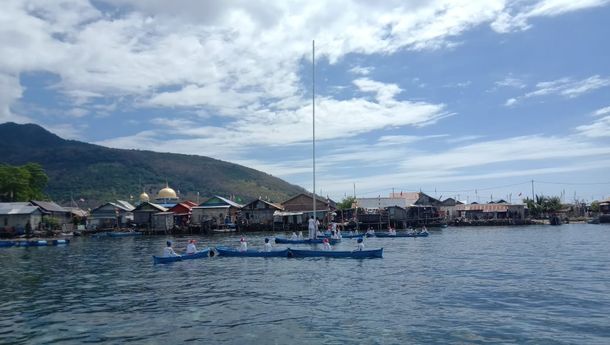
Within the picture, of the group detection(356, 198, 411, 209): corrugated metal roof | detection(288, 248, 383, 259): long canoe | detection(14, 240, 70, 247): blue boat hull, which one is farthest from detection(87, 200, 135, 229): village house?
detection(288, 248, 383, 259): long canoe

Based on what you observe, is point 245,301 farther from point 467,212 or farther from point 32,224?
point 467,212

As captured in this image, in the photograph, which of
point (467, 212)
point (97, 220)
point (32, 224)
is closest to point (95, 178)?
point (97, 220)

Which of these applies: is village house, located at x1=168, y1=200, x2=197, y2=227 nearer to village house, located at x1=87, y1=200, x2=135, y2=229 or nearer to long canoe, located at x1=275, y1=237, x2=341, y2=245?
village house, located at x1=87, y1=200, x2=135, y2=229

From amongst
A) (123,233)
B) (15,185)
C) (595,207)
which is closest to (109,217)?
(123,233)

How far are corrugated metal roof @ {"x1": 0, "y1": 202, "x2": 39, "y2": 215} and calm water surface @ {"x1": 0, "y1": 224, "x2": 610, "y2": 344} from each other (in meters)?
44.2

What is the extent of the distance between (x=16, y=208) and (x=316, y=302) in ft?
239

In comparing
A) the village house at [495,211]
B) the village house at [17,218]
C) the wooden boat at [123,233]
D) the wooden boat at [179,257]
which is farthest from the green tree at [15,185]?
the village house at [495,211]

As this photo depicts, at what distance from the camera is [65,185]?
620ft

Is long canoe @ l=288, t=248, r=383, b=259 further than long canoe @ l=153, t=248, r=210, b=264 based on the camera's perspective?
Yes

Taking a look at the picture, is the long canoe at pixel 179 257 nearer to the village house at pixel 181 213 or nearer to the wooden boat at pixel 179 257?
the wooden boat at pixel 179 257

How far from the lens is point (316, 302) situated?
22.4m

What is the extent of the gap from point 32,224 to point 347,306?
238 ft

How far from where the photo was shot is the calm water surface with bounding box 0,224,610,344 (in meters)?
17.1

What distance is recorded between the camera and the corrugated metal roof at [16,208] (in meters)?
77.4
